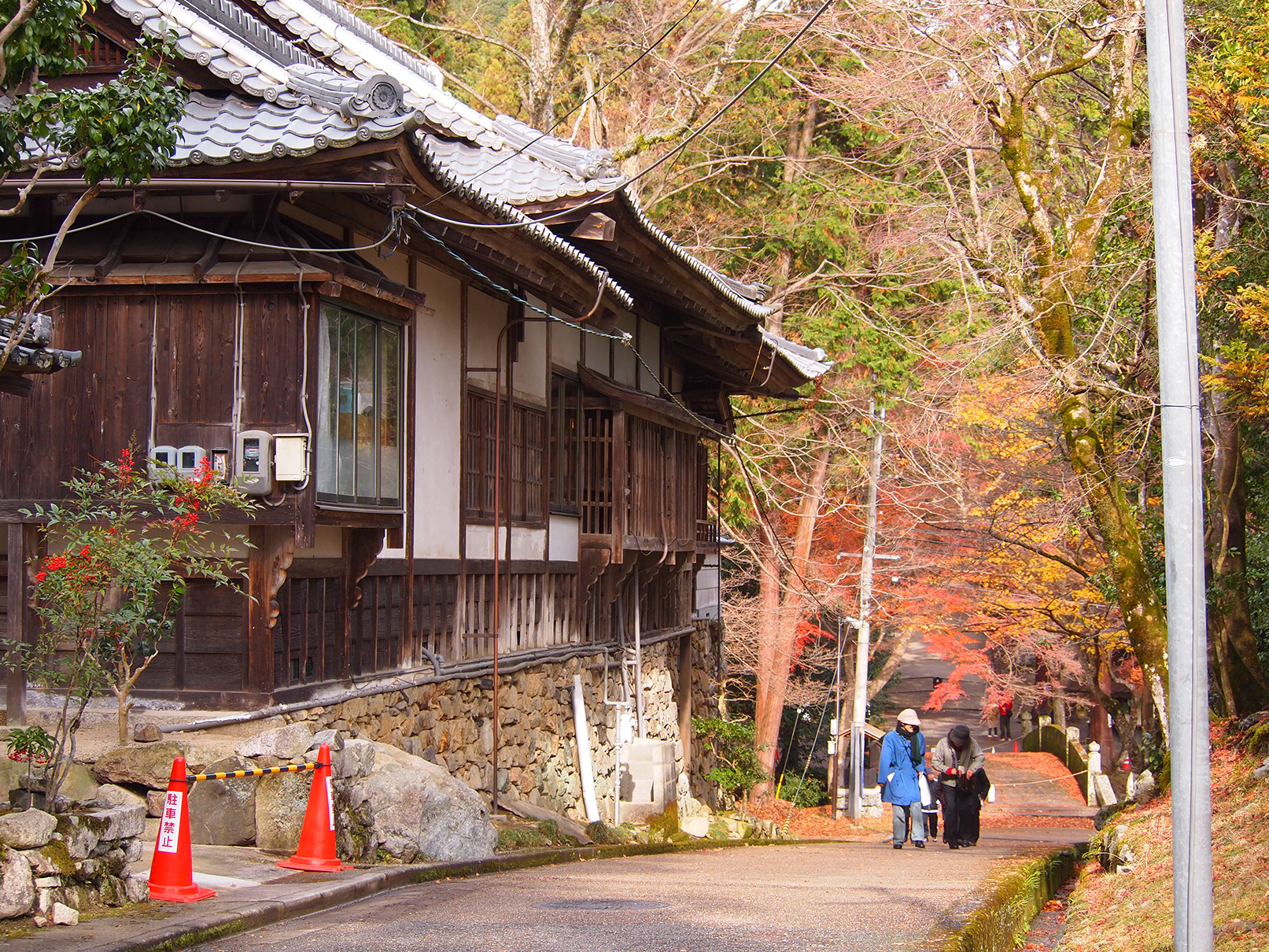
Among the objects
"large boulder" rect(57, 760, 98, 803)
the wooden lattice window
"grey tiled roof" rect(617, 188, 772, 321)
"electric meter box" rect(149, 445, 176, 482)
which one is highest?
"grey tiled roof" rect(617, 188, 772, 321)

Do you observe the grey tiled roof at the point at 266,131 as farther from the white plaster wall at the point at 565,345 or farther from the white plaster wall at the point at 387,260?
the white plaster wall at the point at 565,345

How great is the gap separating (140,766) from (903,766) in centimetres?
879

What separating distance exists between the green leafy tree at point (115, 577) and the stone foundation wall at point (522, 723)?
1646 millimetres

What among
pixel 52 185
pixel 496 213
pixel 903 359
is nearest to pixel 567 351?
pixel 496 213

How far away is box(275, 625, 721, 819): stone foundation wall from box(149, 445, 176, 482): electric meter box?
2.31 m

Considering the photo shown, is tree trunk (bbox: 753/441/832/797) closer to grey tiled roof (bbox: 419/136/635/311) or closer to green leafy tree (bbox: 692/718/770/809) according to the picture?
green leafy tree (bbox: 692/718/770/809)

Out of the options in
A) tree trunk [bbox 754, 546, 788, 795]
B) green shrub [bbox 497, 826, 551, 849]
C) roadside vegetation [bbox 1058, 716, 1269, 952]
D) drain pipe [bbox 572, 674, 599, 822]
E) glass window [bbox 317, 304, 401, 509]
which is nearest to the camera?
roadside vegetation [bbox 1058, 716, 1269, 952]

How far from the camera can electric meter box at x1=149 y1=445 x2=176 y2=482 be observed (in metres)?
8.89

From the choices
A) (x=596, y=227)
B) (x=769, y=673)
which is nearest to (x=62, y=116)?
(x=596, y=227)

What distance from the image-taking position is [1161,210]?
5.71m

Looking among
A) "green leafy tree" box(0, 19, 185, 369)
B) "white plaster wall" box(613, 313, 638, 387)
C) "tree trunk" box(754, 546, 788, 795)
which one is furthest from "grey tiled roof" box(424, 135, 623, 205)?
"tree trunk" box(754, 546, 788, 795)

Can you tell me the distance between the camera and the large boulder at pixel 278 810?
9.48m

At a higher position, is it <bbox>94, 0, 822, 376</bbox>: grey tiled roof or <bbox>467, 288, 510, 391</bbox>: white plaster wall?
<bbox>94, 0, 822, 376</bbox>: grey tiled roof

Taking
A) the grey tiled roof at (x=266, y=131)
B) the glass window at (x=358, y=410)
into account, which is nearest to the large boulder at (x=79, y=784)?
the glass window at (x=358, y=410)
